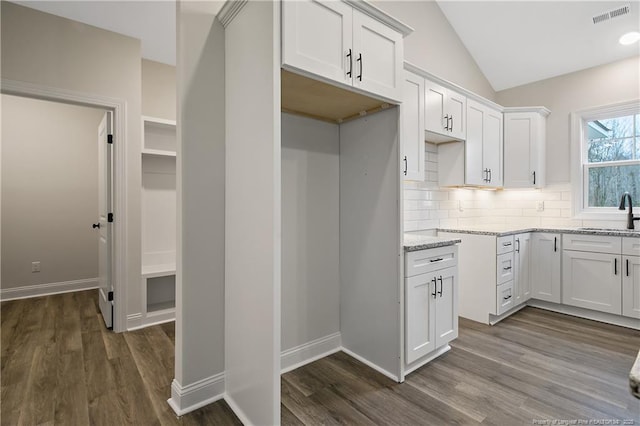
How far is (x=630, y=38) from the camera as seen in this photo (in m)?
3.26

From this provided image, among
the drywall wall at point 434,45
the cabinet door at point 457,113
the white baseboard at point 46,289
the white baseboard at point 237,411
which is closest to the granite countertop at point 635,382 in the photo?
the white baseboard at point 237,411

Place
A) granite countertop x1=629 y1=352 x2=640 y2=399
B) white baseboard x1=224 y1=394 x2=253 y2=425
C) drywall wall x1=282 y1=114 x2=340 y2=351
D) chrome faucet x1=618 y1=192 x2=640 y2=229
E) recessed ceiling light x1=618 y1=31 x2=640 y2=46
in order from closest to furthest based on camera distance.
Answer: granite countertop x1=629 y1=352 x2=640 y2=399 → white baseboard x1=224 y1=394 x2=253 y2=425 → drywall wall x1=282 y1=114 x2=340 y2=351 → recessed ceiling light x1=618 y1=31 x2=640 y2=46 → chrome faucet x1=618 y1=192 x2=640 y2=229

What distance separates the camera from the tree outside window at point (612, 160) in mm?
3531

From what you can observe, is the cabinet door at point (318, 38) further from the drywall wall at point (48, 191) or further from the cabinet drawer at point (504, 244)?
the drywall wall at point (48, 191)

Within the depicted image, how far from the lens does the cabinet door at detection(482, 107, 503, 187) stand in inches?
141

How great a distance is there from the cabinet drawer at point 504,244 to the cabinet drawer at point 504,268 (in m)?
0.05

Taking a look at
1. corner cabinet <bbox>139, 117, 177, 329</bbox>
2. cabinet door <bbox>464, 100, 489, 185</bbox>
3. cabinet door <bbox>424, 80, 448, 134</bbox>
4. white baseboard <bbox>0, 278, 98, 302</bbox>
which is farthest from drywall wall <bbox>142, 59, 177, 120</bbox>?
cabinet door <bbox>464, 100, 489, 185</bbox>

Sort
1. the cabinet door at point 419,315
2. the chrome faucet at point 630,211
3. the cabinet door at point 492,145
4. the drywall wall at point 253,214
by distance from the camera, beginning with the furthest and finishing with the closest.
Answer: the cabinet door at point 492,145, the chrome faucet at point 630,211, the cabinet door at point 419,315, the drywall wall at point 253,214

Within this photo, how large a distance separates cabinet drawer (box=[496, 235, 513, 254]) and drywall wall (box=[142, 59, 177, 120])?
3.82 meters

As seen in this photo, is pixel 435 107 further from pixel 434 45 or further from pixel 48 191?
pixel 48 191

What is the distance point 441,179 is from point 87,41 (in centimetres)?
369

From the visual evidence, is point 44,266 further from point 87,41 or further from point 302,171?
point 302,171

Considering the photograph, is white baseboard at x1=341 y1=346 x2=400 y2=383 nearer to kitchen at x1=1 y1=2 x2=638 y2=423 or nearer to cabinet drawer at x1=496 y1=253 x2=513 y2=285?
kitchen at x1=1 y1=2 x2=638 y2=423

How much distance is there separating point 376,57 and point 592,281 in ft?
10.5
